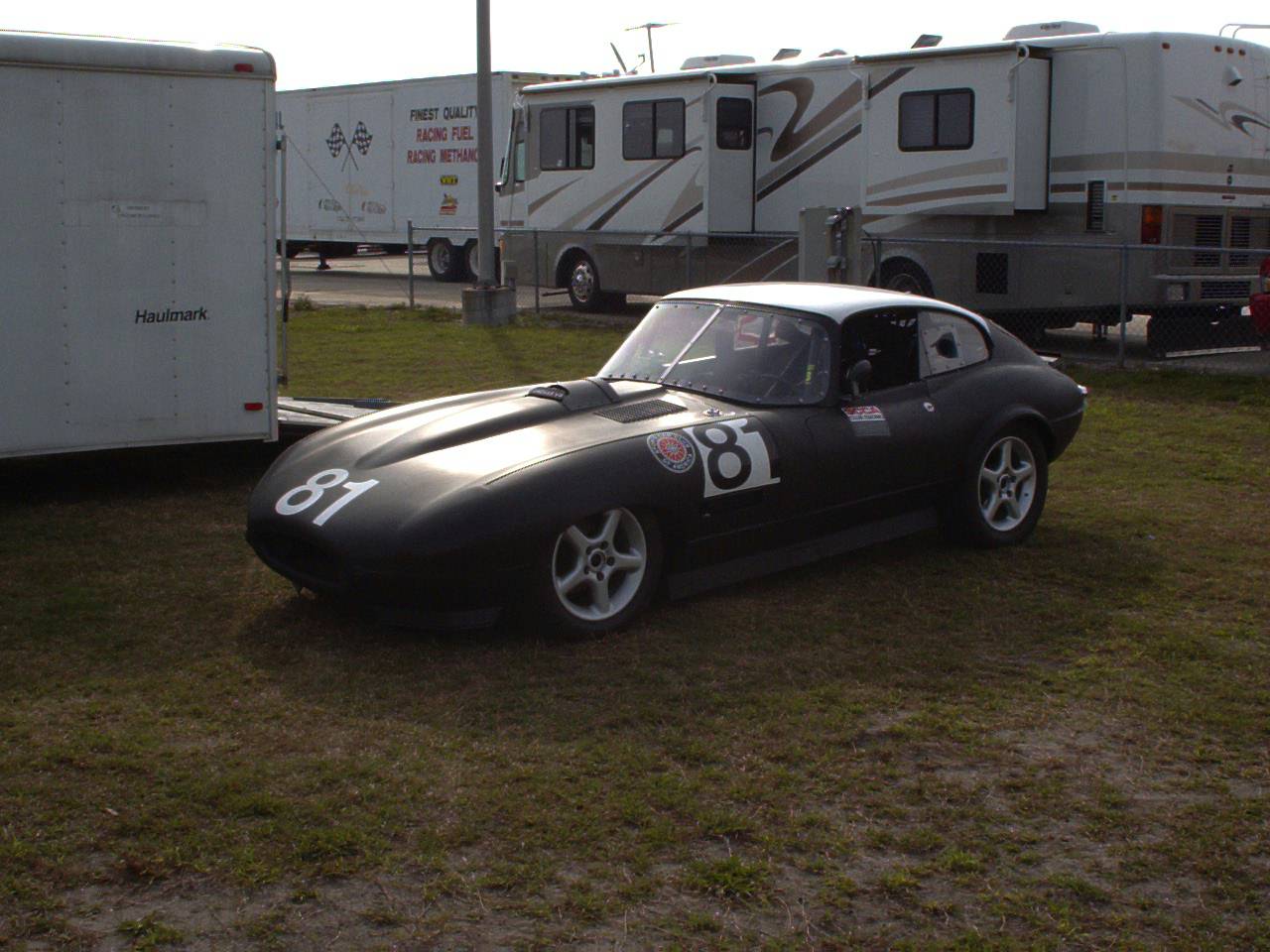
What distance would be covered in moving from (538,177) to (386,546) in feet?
56.9

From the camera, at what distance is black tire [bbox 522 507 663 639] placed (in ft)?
18.7

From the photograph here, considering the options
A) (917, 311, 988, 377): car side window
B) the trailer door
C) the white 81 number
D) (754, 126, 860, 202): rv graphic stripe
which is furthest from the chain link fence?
the white 81 number

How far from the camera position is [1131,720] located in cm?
504

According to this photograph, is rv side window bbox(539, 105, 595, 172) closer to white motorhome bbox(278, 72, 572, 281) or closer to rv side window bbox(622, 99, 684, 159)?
rv side window bbox(622, 99, 684, 159)

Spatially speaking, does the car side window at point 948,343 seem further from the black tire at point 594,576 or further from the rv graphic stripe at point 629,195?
the rv graphic stripe at point 629,195

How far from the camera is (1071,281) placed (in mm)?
15273

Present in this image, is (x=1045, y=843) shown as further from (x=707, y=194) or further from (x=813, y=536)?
(x=707, y=194)

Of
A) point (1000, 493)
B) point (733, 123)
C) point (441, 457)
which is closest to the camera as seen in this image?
point (441, 457)

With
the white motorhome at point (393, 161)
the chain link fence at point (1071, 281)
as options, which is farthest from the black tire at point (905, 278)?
the white motorhome at point (393, 161)

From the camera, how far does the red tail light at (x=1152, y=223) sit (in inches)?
594

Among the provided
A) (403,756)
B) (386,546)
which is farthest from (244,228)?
(403,756)

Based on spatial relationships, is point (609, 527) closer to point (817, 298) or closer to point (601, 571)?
point (601, 571)

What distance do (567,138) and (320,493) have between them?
1642 cm

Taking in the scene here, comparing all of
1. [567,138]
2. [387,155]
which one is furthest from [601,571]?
Result: [387,155]
